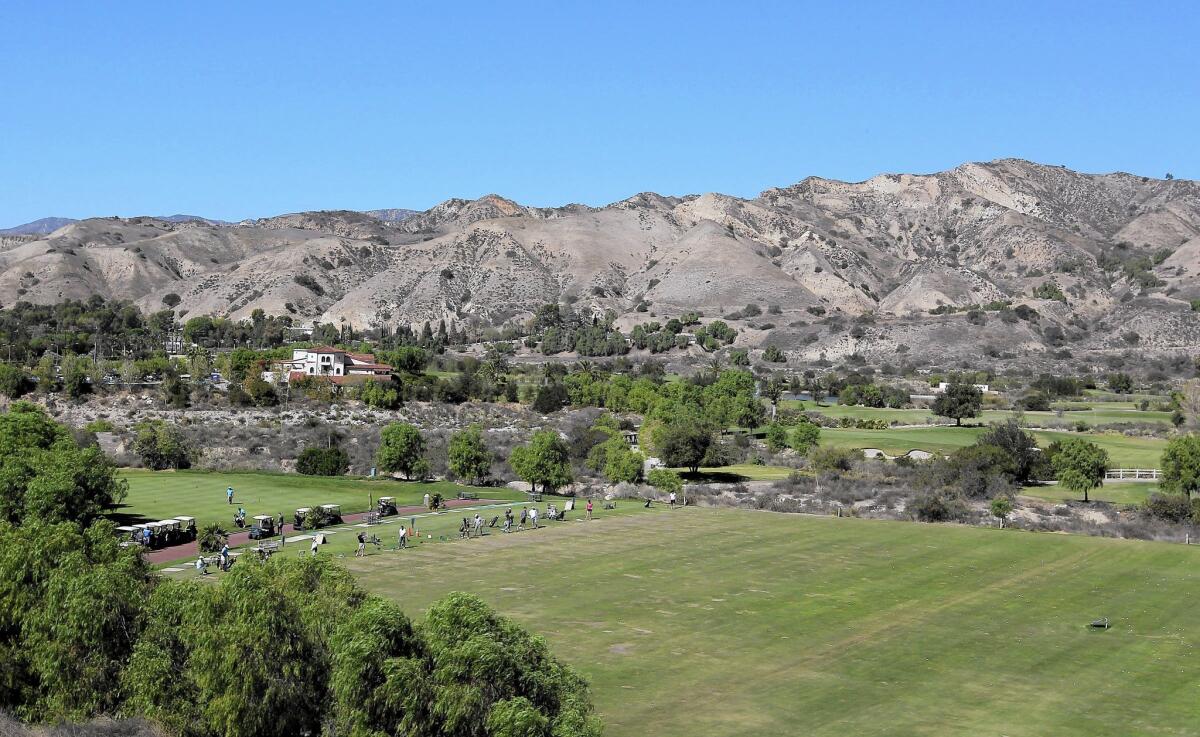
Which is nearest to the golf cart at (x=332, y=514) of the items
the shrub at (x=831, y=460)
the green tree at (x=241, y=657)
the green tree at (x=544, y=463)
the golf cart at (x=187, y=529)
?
the golf cart at (x=187, y=529)

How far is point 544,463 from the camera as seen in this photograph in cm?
6406

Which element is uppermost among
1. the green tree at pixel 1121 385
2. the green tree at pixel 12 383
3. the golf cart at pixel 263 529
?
the green tree at pixel 12 383

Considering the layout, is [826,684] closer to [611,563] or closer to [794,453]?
[611,563]

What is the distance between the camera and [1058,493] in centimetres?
6925

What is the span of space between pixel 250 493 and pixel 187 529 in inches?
514

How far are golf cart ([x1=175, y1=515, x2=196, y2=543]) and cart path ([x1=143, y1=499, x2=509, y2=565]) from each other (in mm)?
497

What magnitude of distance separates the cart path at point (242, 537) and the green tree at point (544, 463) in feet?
10.6

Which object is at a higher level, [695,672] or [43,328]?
[43,328]

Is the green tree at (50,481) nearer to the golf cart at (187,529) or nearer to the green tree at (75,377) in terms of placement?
the golf cart at (187,529)

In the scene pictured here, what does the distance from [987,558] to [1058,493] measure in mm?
25035

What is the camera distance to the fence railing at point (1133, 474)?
237 feet

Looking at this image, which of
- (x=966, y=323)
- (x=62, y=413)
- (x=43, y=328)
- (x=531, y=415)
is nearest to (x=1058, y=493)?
(x=531, y=415)

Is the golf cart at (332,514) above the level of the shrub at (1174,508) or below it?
above

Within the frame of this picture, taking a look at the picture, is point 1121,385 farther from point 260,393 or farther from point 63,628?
point 63,628
